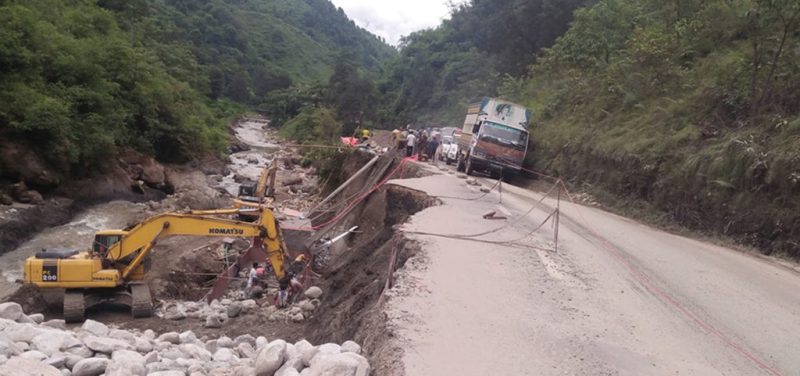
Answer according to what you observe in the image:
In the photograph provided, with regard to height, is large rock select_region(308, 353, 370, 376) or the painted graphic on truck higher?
the painted graphic on truck

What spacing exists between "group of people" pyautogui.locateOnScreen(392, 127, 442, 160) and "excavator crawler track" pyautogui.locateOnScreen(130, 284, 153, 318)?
16.0 metres

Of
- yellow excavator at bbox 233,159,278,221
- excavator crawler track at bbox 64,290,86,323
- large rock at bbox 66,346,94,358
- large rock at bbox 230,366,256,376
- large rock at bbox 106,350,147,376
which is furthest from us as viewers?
yellow excavator at bbox 233,159,278,221

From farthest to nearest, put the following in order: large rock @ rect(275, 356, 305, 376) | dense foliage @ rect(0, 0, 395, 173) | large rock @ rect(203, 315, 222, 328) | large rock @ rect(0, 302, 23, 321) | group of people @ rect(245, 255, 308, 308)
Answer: dense foliage @ rect(0, 0, 395, 173), group of people @ rect(245, 255, 308, 308), large rock @ rect(203, 315, 222, 328), large rock @ rect(0, 302, 23, 321), large rock @ rect(275, 356, 305, 376)

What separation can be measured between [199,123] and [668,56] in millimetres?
27671

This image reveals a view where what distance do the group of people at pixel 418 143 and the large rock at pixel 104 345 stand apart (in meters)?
19.5

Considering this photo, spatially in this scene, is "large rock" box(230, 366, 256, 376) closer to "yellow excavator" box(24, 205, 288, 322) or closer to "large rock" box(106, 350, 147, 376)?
"large rock" box(106, 350, 147, 376)

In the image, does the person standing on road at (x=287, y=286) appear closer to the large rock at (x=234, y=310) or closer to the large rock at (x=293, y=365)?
the large rock at (x=234, y=310)

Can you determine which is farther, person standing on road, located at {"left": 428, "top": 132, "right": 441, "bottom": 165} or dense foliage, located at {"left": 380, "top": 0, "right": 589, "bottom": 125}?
dense foliage, located at {"left": 380, "top": 0, "right": 589, "bottom": 125}

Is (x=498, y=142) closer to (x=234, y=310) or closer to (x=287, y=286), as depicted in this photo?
(x=287, y=286)

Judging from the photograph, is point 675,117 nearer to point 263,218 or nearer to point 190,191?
point 263,218

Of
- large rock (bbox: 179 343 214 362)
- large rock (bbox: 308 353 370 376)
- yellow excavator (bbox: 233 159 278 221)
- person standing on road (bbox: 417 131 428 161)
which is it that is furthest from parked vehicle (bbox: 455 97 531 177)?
large rock (bbox: 308 353 370 376)

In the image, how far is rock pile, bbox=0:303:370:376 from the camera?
555cm

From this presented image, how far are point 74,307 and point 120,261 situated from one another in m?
1.24

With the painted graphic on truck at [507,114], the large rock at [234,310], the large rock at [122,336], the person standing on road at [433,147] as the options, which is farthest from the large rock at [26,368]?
the person standing on road at [433,147]
